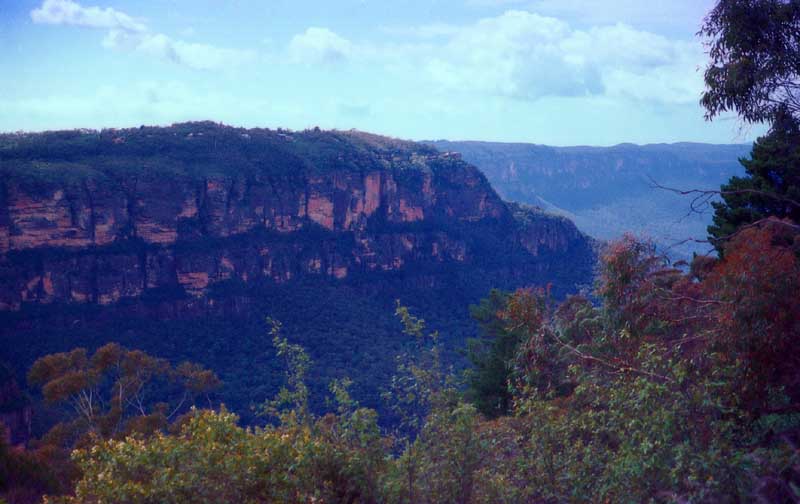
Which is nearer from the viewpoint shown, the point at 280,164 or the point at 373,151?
the point at 280,164

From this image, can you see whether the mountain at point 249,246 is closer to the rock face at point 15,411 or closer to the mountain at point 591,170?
the rock face at point 15,411

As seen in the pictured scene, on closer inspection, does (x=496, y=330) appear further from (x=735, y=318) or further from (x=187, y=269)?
(x=187, y=269)

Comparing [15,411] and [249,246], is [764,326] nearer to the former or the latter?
[15,411]

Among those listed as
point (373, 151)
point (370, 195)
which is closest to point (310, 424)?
point (370, 195)

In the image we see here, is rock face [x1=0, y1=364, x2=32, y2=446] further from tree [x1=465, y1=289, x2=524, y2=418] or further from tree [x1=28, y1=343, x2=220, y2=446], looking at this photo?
tree [x1=465, y1=289, x2=524, y2=418]

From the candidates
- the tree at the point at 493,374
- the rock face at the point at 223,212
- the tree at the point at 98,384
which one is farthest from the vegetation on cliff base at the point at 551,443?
the rock face at the point at 223,212

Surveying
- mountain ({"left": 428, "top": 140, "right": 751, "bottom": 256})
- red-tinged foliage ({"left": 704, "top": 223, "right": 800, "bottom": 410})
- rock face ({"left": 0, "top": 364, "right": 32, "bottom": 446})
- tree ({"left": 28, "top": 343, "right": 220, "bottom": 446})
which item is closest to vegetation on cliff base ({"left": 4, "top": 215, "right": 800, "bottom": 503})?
red-tinged foliage ({"left": 704, "top": 223, "right": 800, "bottom": 410})

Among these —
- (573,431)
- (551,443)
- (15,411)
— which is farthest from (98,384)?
(551,443)
